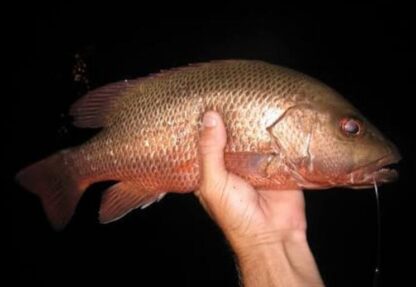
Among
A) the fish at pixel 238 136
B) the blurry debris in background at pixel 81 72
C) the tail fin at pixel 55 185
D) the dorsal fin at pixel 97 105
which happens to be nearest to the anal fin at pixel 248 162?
the fish at pixel 238 136

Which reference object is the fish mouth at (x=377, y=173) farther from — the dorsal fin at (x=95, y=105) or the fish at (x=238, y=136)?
the dorsal fin at (x=95, y=105)

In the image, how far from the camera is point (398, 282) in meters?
6.96

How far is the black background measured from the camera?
7.18 meters

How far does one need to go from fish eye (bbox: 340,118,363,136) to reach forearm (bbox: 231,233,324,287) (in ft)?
2.42

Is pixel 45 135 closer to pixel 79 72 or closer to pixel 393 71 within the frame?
pixel 79 72

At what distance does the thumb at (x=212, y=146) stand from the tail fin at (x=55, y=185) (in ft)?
3.02

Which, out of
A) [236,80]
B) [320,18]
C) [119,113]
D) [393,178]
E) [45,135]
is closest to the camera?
[393,178]

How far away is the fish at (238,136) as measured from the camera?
2.17 metres

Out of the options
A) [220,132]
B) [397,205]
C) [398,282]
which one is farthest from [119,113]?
[397,205]

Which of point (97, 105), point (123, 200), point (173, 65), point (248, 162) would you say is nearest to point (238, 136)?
point (248, 162)

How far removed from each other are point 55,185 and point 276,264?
1498 mm

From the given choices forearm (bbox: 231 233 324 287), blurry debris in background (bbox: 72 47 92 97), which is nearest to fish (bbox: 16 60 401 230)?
forearm (bbox: 231 233 324 287)

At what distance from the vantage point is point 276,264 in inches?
87.1

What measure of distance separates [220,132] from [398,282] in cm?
627
